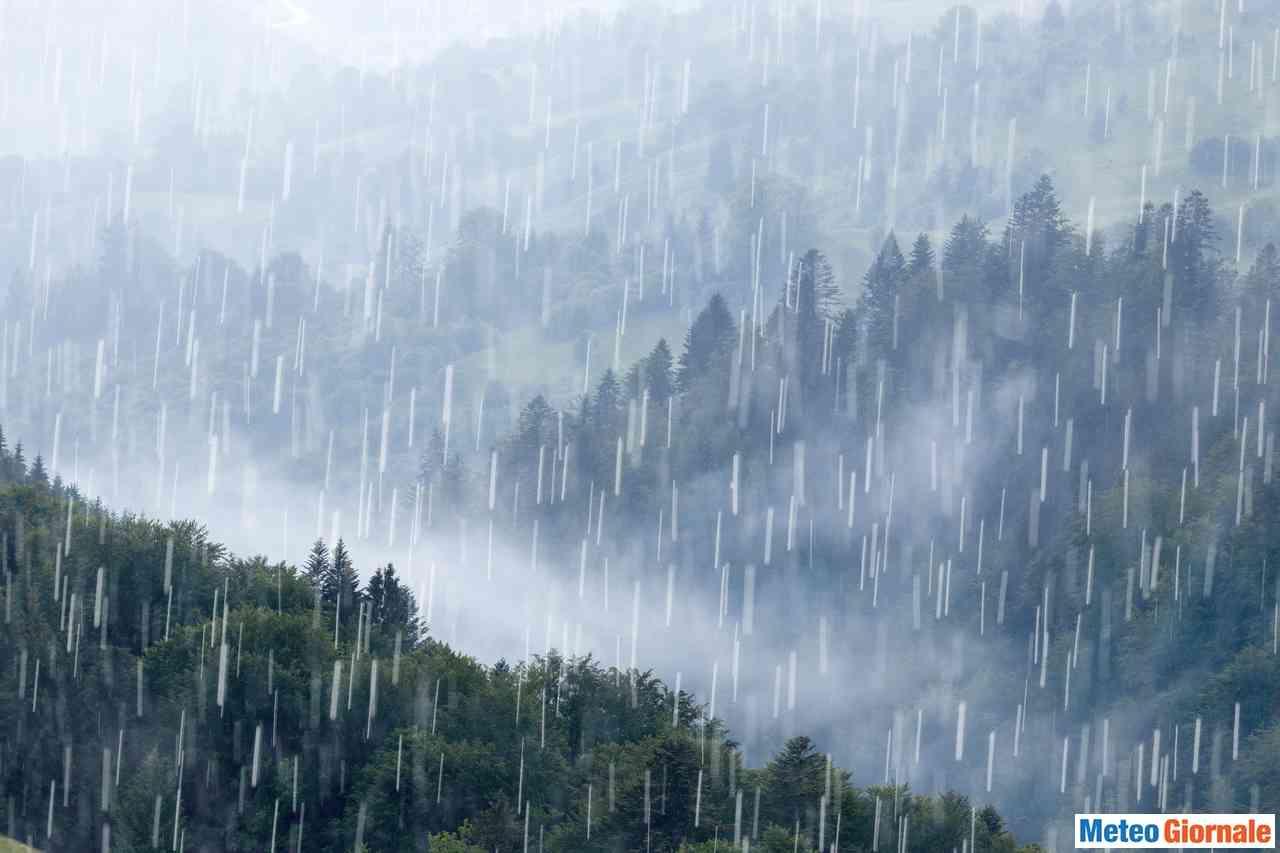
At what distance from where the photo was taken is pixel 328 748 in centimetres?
6056

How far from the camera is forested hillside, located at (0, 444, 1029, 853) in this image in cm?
5397

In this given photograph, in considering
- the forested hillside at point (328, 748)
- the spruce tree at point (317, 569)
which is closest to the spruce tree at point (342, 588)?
the spruce tree at point (317, 569)

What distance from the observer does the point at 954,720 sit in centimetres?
15475

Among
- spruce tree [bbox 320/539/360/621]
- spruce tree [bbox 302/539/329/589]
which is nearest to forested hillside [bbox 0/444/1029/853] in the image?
spruce tree [bbox 320/539/360/621]

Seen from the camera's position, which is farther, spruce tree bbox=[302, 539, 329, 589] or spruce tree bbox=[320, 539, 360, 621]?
spruce tree bbox=[302, 539, 329, 589]

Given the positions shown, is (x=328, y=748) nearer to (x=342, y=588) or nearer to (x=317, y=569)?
(x=342, y=588)

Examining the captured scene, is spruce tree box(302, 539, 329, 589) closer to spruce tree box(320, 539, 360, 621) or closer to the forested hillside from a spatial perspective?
spruce tree box(320, 539, 360, 621)

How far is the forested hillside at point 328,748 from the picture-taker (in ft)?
177

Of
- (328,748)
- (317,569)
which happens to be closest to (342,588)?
(317,569)

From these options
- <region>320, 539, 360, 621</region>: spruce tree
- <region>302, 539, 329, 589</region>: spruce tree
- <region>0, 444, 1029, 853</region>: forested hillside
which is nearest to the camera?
<region>0, 444, 1029, 853</region>: forested hillside

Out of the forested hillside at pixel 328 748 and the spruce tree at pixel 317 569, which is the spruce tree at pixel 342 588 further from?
the forested hillside at pixel 328 748

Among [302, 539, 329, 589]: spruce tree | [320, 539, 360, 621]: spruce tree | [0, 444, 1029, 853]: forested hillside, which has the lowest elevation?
[0, 444, 1029, 853]: forested hillside

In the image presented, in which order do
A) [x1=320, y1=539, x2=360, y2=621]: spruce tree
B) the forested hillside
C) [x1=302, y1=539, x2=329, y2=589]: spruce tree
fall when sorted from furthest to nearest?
1. [x1=302, y1=539, x2=329, y2=589]: spruce tree
2. [x1=320, y1=539, x2=360, y2=621]: spruce tree
3. the forested hillside

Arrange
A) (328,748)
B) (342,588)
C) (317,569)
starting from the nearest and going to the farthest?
1. (328,748)
2. (342,588)
3. (317,569)
